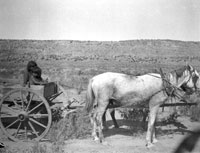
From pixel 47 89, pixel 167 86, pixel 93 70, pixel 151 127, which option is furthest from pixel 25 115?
pixel 167 86

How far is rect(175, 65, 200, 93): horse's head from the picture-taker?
10.9 feet

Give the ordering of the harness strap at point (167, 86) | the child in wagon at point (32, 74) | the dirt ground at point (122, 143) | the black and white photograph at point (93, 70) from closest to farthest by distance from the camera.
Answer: the dirt ground at point (122, 143)
the black and white photograph at point (93, 70)
the child in wagon at point (32, 74)
the harness strap at point (167, 86)

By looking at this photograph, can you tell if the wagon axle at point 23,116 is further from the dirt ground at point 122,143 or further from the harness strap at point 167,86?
the harness strap at point 167,86

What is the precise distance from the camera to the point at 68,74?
3172mm

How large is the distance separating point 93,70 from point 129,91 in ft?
2.00

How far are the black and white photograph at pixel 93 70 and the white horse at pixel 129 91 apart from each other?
0.01m

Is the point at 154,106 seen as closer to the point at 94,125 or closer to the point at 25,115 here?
the point at 94,125

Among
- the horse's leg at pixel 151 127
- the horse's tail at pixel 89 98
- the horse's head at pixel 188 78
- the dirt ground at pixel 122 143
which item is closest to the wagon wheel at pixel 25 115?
the dirt ground at pixel 122 143

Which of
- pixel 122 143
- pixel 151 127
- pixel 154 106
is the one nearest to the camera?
pixel 122 143

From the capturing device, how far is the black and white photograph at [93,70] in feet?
9.94

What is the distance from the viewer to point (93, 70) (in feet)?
11.0

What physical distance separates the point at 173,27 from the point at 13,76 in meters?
2.34

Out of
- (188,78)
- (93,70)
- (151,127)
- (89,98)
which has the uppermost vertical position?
(93,70)

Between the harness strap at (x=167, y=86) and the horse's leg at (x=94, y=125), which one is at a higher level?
the harness strap at (x=167, y=86)
